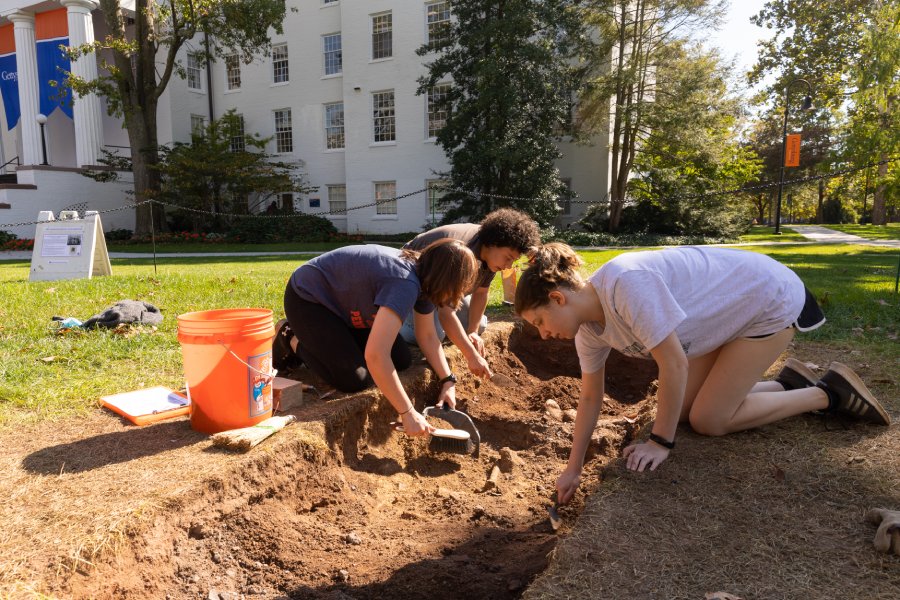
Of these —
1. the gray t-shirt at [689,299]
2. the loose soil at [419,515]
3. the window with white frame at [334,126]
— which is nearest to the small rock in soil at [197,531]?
the loose soil at [419,515]

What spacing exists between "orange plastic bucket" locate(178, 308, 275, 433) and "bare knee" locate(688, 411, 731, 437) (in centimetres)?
249

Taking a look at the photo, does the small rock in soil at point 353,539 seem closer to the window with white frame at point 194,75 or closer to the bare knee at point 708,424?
the bare knee at point 708,424

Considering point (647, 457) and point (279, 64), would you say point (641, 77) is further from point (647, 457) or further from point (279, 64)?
point (647, 457)

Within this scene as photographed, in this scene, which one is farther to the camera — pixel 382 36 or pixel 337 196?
pixel 337 196

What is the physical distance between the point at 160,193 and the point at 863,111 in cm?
2067

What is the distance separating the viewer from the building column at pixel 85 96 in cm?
2089

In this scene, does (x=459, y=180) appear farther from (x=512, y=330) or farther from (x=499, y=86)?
(x=512, y=330)

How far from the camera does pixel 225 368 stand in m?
3.52

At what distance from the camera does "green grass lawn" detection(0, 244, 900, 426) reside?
4348mm

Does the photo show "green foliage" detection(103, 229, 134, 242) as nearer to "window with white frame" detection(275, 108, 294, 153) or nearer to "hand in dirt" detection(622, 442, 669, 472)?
"window with white frame" detection(275, 108, 294, 153)

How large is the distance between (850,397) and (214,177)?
2214cm

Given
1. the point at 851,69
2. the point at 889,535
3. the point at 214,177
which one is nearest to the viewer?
the point at 889,535

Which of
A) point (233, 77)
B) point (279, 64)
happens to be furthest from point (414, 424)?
point (233, 77)

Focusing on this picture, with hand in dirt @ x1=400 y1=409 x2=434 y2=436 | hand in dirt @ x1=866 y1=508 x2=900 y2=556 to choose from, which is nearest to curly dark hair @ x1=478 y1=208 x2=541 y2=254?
hand in dirt @ x1=400 y1=409 x2=434 y2=436
